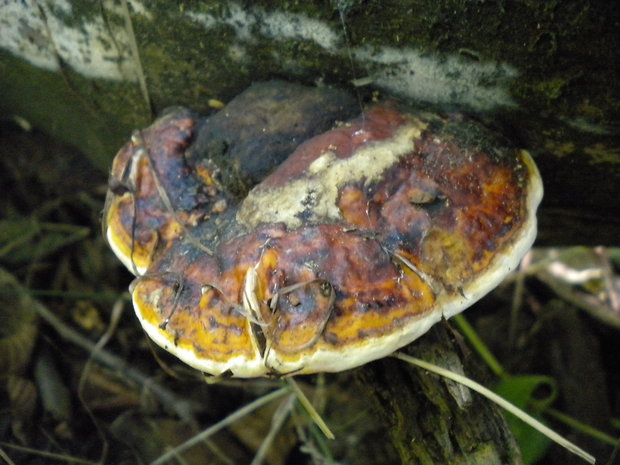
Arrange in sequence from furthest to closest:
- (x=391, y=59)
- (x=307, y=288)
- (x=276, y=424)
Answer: (x=276, y=424) → (x=391, y=59) → (x=307, y=288)

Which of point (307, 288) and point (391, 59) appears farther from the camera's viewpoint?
point (391, 59)

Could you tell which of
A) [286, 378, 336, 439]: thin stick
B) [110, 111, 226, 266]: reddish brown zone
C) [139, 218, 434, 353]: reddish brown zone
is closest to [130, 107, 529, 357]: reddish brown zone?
[139, 218, 434, 353]: reddish brown zone

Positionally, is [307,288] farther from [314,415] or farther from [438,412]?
[438,412]

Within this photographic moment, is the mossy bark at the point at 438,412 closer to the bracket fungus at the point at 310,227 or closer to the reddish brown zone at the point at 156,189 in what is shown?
the bracket fungus at the point at 310,227

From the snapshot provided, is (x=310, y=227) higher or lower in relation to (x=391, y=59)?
lower

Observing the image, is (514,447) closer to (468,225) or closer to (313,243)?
(468,225)

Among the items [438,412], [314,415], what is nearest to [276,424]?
[314,415]

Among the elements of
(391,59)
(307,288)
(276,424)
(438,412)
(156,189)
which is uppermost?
(391,59)

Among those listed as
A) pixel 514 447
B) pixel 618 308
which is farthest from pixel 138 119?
pixel 618 308
